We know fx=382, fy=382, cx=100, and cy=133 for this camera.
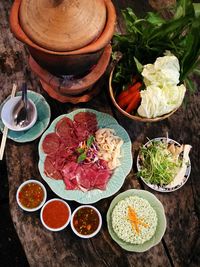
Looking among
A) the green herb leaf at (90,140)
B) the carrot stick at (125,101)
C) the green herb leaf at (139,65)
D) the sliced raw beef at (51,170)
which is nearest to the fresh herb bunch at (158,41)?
the green herb leaf at (139,65)

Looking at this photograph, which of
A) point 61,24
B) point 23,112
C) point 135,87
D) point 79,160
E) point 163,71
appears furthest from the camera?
point 23,112

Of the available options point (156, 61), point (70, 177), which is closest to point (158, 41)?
point (156, 61)

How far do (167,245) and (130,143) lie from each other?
22.0 inches

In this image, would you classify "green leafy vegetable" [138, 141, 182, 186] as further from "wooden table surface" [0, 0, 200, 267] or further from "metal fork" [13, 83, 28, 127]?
"metal fork" [13, 83, 28, 127]

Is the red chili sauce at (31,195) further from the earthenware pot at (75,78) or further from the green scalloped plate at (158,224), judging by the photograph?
the earthenware pot at (75,78)

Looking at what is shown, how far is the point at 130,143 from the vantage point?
79.7 inches

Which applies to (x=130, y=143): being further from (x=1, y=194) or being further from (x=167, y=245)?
Answer: (x=1, y=194)

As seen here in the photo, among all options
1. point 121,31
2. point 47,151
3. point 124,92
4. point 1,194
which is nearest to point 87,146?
point 47,151

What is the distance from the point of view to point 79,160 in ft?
6.51

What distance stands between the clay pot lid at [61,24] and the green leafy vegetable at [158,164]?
696 millimetres

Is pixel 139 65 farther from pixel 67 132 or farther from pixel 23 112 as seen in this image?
pixel 23 112

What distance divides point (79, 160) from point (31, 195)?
307mm

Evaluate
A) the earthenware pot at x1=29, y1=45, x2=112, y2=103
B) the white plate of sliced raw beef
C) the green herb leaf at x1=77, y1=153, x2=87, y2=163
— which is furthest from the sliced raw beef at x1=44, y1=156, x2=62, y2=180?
the earthenware pot at x1=29, y1=45, x2=112, y2=103

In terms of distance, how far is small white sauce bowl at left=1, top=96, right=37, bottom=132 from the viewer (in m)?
2.03
